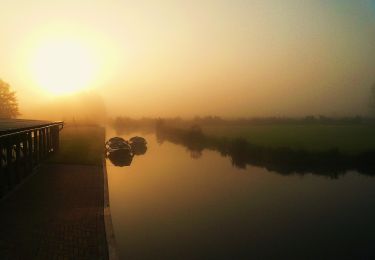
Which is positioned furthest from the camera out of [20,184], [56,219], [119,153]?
[119,153]

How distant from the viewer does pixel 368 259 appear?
16609 mm

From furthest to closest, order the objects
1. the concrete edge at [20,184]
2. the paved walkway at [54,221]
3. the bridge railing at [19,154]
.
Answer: the concrete edge at [20,184] → the bridge railing at [19,154] → the paved walkway at [54,221]

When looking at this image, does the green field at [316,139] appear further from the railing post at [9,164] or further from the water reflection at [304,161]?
the railing post at [9,164]

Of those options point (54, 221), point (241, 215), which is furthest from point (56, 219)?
point (241, 215)

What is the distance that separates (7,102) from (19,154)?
77.8m

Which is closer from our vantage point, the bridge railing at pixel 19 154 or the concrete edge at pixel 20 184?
the bridge railing at pixel 19 154

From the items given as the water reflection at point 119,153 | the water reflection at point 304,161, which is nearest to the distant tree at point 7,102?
the water reflection at point 119,153

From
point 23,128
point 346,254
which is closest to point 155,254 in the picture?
point 346,254

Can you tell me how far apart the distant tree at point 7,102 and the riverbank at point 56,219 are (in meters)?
71.6

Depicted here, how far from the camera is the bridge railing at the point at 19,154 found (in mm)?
18141

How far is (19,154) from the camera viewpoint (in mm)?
20625

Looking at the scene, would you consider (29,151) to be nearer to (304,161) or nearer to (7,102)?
(304,161)

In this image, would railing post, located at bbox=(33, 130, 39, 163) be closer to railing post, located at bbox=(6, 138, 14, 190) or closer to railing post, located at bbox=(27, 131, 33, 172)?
railing post, located at bbox=(27, 131, 33, 172)

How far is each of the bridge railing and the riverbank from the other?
781 millimetres
